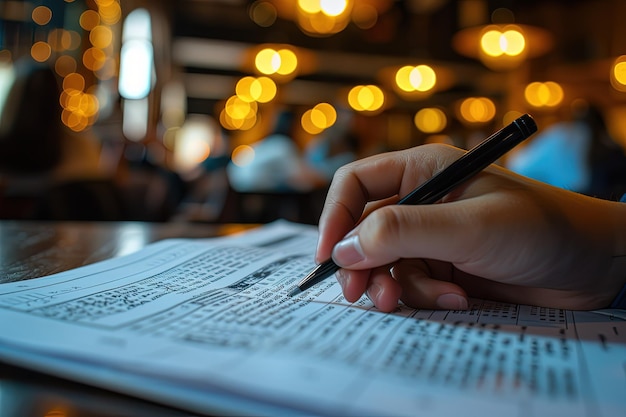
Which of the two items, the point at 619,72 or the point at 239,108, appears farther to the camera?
the point at 239,108

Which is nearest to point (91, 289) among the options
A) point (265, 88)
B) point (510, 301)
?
point (510, 301)

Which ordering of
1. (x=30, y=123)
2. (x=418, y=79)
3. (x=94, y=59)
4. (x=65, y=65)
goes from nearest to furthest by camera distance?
(x=30, y=123)
(x=65, y=65)
(x=94, y=59)
(x=418, y=79)

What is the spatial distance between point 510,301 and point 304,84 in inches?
362

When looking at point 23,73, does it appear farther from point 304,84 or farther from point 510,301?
point 304,84

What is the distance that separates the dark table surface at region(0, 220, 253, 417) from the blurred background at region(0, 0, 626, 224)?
43 cm

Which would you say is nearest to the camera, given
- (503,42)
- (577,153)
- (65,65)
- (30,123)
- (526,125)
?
(526,125)

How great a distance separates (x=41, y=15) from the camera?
4.69 meters

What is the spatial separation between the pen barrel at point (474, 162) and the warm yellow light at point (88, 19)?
5224 mm

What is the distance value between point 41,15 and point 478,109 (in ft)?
22.3

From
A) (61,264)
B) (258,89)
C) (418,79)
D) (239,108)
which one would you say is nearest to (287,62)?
(418,79)

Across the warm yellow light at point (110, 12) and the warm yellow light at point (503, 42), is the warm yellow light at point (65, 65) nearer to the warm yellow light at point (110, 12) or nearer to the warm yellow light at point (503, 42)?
the warm yellow light at point (110, 12)

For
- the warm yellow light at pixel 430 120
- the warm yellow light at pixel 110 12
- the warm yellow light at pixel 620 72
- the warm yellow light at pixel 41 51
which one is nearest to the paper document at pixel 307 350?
the warm yellow light at pixel 41 51

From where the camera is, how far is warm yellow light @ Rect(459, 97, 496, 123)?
9.20 meters

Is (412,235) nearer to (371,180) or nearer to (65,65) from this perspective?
(371,180)
